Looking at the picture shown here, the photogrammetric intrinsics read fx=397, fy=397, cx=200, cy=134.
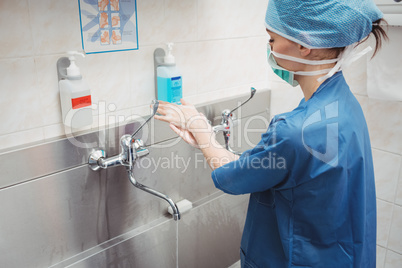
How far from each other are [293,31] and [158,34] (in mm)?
531

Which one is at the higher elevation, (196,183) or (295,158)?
(295,158)

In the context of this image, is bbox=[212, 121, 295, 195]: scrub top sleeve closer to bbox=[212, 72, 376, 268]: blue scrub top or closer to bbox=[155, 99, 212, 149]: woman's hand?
bbox=[212, 72, 376, 268]: blue scrub top

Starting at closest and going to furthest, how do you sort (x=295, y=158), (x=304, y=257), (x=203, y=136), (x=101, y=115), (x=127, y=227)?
(x=295, y=158), (x=304, y=257), (x=203, y=136), (x=101, y=115), (x=127, y=227)

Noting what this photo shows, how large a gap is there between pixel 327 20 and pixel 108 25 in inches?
25.2

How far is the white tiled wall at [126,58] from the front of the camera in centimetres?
104

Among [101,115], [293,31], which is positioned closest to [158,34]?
[101,115]

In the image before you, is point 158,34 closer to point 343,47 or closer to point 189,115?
point 189,115

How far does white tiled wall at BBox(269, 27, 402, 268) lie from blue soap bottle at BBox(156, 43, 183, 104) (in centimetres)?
65

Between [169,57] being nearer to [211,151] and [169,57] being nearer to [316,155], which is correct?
[211,151]

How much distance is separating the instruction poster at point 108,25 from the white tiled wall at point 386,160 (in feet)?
2.67

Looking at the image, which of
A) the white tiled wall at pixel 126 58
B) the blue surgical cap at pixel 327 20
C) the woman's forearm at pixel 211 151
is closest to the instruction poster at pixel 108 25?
the white tiled wall at pixel 126 58

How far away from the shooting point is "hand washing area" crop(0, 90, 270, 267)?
1.11 metres

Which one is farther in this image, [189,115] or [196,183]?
[196,183]

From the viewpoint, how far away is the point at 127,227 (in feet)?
4.51
